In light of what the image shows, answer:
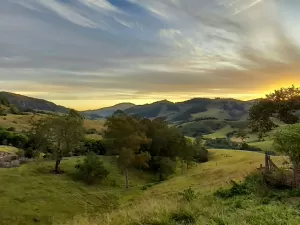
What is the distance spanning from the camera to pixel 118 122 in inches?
2308

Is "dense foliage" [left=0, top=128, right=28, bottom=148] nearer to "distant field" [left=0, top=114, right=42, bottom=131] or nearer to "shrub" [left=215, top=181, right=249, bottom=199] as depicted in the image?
"distant field" [left=0, top=114, right=42, bottom=131]

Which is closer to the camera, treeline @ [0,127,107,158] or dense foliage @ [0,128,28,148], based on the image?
treeline @ [0,127,107,158]

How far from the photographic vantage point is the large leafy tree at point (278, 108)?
43.9 m

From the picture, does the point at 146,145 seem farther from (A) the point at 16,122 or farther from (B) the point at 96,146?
(A) the point at 16,122

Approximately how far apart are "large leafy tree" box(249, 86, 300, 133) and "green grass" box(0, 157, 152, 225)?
70.8ft

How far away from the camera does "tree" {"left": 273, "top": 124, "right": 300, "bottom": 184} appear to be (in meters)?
22.9

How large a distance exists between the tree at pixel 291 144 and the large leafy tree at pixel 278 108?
20.5m

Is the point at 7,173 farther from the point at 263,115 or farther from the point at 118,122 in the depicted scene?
the point at 263,115

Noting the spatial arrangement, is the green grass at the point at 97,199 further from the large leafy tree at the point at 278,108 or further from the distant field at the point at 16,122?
the distant field at the point at 16,122

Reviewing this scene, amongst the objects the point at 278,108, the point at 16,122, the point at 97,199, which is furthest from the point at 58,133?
the point at 16,122

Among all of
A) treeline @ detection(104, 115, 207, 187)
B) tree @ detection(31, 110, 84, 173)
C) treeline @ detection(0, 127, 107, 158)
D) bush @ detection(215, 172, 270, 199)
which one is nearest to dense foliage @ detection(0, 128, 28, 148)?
treeline @ detection(0, 127, 107, 158)

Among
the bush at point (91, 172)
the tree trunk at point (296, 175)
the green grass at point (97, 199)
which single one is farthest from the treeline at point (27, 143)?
the tree trunk at point (296, 175)

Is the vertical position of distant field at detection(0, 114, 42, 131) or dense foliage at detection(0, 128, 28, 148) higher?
distant field at detection(0, 114, 42, 131)

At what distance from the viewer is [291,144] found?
23.1 meters
